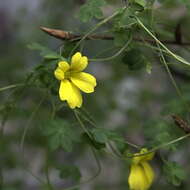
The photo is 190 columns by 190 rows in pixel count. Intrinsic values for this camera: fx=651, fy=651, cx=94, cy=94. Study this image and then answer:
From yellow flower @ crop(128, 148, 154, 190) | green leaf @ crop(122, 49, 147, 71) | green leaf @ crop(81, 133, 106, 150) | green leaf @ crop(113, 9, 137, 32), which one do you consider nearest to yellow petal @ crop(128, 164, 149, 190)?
yellow flower @ crop(128, 148, 154, 190)

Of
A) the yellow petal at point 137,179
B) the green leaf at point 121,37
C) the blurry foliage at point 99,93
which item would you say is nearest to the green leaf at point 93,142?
the blurry foliage at point 99,93

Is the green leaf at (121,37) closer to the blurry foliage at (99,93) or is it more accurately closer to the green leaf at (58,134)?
the blurry foliage at (99,93)

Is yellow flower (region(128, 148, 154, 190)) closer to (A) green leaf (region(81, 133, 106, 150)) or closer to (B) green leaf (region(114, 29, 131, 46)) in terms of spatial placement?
(A) green leaf (region(81, 133, 106, 150))

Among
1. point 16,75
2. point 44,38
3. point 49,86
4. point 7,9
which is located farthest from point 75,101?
point 7,9

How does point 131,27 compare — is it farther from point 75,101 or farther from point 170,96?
point 170,96

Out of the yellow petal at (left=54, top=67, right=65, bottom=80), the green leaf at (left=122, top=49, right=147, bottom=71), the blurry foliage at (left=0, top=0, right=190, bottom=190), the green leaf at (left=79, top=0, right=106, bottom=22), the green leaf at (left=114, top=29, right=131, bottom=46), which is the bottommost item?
the blurry foliage at (left=0, top=0, right=190, bottom=190)

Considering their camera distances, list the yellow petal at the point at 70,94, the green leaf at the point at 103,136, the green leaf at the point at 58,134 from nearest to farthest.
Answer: the yellow petal at the point at 70,94 < the green leaf at the point at 103,136 < the green leaf at the point at 58,134
